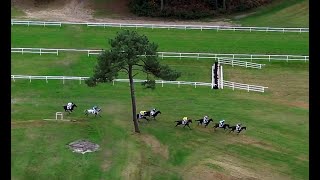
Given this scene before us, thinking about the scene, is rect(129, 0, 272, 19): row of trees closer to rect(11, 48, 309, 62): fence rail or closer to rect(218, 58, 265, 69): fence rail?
rect(11, 48, 309, 62): fence rail

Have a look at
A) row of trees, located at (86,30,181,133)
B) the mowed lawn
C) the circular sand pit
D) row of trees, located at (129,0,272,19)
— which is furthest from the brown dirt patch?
row of trees, located at (129,0,272,19)

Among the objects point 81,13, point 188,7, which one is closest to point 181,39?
point 188,7

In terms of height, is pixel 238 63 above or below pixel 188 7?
below

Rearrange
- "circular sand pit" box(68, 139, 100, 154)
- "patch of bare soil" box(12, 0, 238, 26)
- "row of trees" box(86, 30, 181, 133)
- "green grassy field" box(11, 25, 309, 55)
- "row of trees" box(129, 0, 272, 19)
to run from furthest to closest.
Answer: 1. "row of trees" box(129, 0, 272, 19)
2. "patch of bare soil" box(12, 0, 238, 26)
3. "green grassy field" box(11, 25, 309, 55)
4. "row of trees" box(86, 30, 181, 133)
5. "circular sand pit" box(68, 139, 100, 154)

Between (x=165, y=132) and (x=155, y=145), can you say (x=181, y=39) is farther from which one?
(x=155, y=145)

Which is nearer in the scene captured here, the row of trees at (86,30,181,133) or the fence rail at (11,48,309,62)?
the row of trees at (86,30,181,133)

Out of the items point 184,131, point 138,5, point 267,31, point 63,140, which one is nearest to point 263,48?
point 267,31
